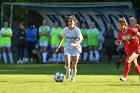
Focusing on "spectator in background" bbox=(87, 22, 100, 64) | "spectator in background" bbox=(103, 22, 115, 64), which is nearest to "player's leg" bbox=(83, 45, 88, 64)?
"spectator in background" bbox=(87, 22, 100, 64)

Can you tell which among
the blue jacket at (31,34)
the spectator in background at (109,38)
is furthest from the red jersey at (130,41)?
the blue jacket at (31,34)

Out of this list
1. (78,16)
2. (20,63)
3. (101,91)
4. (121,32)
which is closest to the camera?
(101,91)

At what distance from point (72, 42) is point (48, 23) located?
58.2ft

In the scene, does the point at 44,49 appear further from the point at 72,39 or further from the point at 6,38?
the point at 72,39

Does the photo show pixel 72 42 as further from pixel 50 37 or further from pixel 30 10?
pixel 30 10

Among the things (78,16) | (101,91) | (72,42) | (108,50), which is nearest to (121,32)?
(72,42)

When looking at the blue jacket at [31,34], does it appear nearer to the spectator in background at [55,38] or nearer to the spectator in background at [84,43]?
the spectator in background at [55,38]

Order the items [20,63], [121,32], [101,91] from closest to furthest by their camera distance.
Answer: [101,91] < [121,32] < [20,63]

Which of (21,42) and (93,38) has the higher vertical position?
(93,38)

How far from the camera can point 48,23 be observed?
125ft

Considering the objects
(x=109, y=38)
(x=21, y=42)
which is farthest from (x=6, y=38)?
(x=109, y=38)

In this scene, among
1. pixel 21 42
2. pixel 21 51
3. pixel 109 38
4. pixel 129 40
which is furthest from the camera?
pixel 21 51

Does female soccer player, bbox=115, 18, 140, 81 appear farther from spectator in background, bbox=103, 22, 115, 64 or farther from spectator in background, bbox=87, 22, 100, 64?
spectator in background, bbox=87, 22, 100, 64

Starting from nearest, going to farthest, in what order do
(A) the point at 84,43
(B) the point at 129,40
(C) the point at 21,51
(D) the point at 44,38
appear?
(B) the point at 129,40 < (D) the point at 44,38 < (C) the point at 21,51 < (A) the point at 84,43
